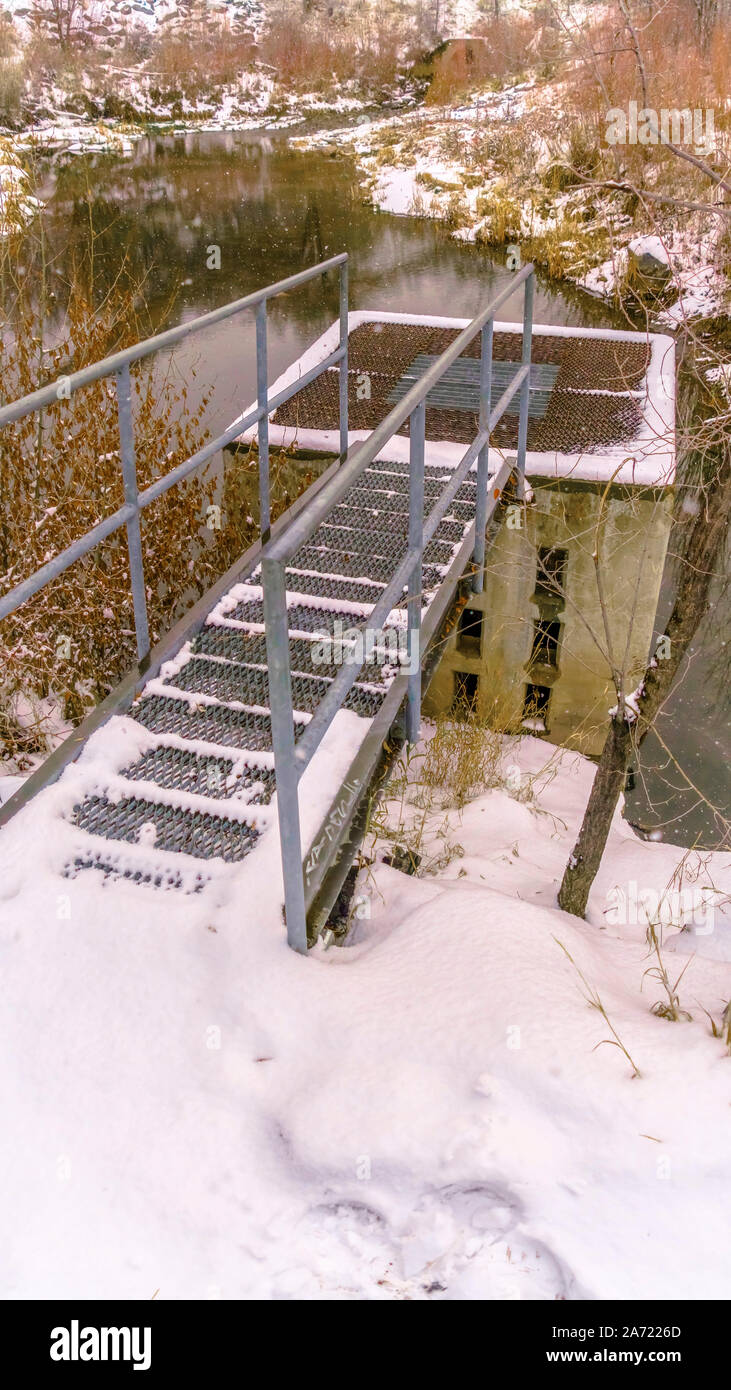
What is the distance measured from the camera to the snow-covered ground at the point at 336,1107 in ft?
5.49

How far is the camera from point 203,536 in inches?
257

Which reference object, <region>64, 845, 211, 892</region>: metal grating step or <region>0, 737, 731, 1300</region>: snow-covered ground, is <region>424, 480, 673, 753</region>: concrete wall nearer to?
<region>64, 845, 211, 892</region>: metal grating step

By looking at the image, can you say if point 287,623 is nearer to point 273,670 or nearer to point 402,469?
point 273,670

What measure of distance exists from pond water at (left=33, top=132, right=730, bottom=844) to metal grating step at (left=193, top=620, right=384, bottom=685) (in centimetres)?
248

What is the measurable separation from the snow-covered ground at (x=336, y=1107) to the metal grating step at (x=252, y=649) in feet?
3.69

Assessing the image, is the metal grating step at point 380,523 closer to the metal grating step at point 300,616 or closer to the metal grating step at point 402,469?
the metal grating step at point 402,469

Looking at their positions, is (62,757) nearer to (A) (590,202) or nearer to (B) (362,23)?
(A) (590,202)

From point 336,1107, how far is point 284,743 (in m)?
0.67

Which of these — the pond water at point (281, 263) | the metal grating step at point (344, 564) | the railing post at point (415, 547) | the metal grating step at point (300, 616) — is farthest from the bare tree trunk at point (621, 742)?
the pond water at point (281, 263)

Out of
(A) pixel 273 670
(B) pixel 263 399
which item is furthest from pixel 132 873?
(B) pixel 263 399

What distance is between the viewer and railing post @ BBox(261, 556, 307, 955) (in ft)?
6.40

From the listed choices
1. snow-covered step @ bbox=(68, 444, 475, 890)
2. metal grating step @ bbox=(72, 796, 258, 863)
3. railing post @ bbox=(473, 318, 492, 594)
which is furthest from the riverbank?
metal grating step @ bbox=(72, 796, 258, 863)

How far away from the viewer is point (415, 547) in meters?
3.13

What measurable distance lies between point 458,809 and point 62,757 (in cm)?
204
